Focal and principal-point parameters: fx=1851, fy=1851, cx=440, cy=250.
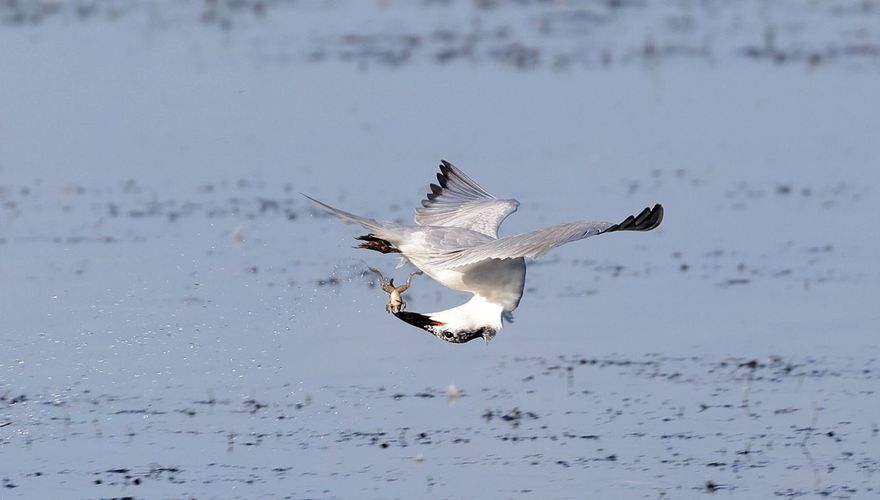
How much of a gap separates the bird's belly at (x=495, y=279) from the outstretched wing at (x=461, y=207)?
688 mm

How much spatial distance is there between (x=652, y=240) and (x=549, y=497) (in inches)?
187

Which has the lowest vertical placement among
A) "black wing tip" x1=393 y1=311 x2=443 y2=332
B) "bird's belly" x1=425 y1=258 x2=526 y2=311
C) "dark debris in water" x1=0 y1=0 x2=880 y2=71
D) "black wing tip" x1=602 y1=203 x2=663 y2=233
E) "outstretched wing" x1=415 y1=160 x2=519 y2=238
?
A: "black wing tip" x1=602 y1=203 x2=663 y2=233

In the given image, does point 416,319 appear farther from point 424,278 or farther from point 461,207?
point 424,278

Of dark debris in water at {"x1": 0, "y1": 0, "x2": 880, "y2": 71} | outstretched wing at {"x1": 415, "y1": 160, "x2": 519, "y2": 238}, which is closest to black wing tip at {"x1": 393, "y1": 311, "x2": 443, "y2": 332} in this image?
outstretched wing at {"x1": 415, "y1": 160, "x2": 519, "y2": 238}

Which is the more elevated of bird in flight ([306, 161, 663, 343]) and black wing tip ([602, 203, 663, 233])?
bird in flight ([306, 161, 663, 343])

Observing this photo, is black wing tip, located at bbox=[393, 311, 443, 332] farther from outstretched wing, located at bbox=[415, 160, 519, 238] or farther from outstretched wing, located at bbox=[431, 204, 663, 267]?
outstretched wing, located at bbox=[415, 160, 519, 238]

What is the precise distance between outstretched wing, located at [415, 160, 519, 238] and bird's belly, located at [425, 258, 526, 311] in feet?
2.26

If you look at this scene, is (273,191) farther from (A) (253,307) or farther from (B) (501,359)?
(B) (501,359)

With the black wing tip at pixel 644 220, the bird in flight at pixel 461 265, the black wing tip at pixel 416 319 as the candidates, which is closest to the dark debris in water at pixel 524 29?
the bird in flight at pixel 461 265

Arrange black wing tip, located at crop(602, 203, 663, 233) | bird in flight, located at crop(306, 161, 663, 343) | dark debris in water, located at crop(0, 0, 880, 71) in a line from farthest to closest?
dark debris in water, located at crop(0, 0, 880, 71) → bird in flight, located at crop(306, 161, 663, 343) → black wing tip, located at crop(602, 203, 663, 233)

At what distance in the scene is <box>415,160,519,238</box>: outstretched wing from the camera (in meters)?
8.47

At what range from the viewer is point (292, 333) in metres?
9.71

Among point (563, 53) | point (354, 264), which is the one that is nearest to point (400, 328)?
point (354, 264)

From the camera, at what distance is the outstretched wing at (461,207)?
847cm
